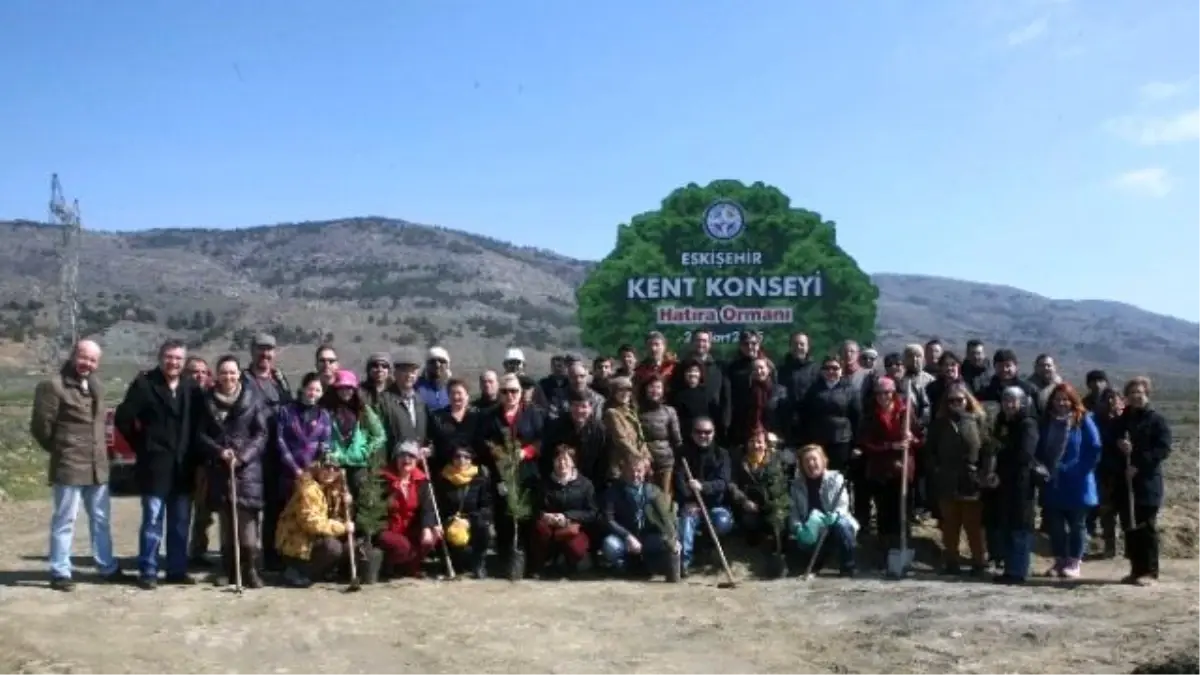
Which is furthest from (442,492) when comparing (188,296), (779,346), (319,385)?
(188,296)

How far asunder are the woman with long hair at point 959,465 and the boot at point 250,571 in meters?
5.37

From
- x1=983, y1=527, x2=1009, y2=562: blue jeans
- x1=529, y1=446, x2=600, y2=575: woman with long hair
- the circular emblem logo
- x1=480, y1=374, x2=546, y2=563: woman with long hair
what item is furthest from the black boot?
the circular emblem logo

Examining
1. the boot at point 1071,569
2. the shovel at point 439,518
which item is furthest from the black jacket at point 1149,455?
the shovel at point 439,518

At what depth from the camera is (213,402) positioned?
8.30m

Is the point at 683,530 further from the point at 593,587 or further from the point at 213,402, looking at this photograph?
the point at 213,402

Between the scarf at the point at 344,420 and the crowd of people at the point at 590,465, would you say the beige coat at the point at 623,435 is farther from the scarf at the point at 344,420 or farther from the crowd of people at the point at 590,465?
the scarf at the point at 344,420

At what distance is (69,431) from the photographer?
795 centimetres

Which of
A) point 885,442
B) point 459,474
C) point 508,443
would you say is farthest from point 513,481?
point 885,442

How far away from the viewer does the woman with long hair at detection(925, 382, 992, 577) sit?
8.78 meters

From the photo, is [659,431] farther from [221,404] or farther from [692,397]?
[221,404]

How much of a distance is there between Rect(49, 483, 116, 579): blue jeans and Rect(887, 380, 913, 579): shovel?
6101 mm

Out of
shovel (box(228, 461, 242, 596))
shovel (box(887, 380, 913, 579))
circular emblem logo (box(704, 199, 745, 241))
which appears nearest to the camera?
shovel (box(228, 461, 242, 596))

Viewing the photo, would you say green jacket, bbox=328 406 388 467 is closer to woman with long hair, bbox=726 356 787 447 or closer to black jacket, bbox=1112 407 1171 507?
woman with long hair, bbox=726 356 787 447

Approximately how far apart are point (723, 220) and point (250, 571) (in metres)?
6.85
